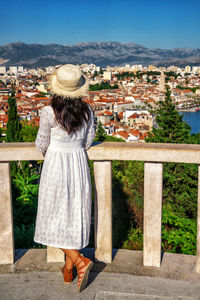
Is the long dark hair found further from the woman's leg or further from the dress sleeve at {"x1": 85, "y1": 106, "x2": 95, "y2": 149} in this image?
the woman's leg

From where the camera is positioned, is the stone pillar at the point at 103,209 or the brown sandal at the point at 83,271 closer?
the brown sandal at the point at 83,271

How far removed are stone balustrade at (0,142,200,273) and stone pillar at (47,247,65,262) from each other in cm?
2

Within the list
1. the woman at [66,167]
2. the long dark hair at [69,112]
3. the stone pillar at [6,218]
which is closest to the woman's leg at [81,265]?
the woman at [66,167]

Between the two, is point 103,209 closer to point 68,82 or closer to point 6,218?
point 6,218

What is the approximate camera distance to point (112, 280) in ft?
5.97

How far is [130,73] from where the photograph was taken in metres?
134

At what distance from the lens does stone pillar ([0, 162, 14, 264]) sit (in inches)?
72.6

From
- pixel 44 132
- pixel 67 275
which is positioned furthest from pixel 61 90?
pixel 67 275

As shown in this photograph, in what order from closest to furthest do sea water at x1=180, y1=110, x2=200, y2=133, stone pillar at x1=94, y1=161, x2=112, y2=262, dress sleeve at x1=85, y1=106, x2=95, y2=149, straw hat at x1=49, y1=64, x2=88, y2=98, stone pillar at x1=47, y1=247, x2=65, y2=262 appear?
straw hat at x1=49, y1=64, x2=88, y2=98 < dress sleeve at x1=85, y1=106, x2=95, y2=149 < stone pillar at x1=94, y1=161, x2=112, y2=262 < stone pillar at x1=47, y1=247, x2=65, y2=262 < sea water at x1=180, y1=110, x2=200, y2=133

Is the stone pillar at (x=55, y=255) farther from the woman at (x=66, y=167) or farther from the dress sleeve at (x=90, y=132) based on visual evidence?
the dress sleeve at (x=90, y=132)

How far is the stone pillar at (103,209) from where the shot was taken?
1870 mm

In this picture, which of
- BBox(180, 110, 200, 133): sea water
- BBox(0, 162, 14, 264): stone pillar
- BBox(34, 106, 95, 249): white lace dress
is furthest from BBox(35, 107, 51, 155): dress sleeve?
BBox(180, 110, 200, 133): sea water

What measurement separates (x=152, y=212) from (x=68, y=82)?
0.78 metres

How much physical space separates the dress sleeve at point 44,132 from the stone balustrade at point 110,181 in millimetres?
130
